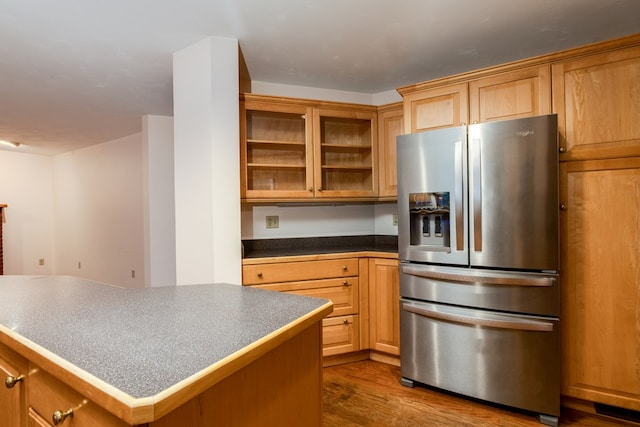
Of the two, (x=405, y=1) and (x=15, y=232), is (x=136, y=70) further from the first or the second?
(x=15, y=232)

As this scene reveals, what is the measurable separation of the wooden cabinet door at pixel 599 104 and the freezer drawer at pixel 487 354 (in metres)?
0.99

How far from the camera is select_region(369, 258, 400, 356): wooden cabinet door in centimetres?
272

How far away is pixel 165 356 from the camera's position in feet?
2.54

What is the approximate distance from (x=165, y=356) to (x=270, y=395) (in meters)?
0.38

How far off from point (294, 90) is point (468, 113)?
1.53 meters

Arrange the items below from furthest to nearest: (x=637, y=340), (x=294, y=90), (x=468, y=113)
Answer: (x=294, y=90) → (x=468, y=113) → (x=637, y=340)

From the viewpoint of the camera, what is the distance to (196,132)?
97.3 inches

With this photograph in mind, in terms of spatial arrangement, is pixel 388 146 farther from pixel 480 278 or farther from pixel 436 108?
pixel 480 278

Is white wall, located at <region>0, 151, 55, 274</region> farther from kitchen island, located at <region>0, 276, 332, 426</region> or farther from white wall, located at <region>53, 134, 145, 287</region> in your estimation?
kitchen island, located at <region>0, 276, 332, 426</region>

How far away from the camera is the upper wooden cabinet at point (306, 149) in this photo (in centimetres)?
Answer: 283

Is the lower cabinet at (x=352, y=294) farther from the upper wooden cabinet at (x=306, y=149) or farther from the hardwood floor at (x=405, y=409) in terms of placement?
the upper wooden cabinet at (x=306, y=149)

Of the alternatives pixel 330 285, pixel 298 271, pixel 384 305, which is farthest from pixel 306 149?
pixel 384 305

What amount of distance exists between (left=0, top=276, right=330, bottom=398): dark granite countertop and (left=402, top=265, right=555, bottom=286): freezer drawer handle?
1.23 meters

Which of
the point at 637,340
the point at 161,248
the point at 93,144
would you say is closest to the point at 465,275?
the point at 637,340
